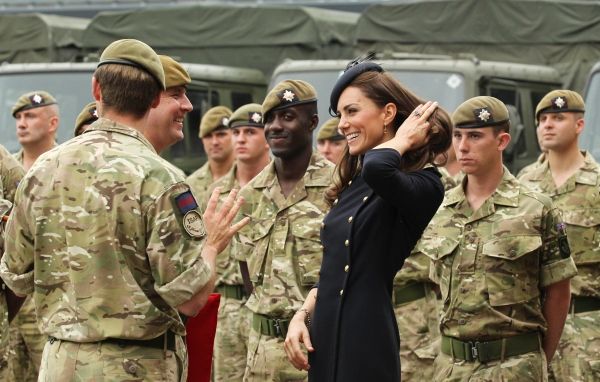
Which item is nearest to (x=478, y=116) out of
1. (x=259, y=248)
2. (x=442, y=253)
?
(x=442, y=253)

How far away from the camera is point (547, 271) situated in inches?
272

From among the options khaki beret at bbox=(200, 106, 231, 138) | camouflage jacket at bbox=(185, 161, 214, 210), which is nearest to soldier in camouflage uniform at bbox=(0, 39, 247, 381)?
camouflage jacket at bbox=(185, 161, 214, 210)

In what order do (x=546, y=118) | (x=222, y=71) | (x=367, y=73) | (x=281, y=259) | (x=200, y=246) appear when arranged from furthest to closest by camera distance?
(x=222, y=71) < (x=546, y=118) < (x=281, y=259) < (x=367, y=73) < (x=200, y=246)

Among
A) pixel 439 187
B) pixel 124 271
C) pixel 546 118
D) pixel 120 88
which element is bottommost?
pixel 124 271

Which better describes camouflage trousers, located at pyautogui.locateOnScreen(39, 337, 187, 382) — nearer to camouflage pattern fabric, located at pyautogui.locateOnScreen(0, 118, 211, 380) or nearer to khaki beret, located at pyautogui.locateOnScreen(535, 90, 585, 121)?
camouflage pattern fabric, located at pyautogui.locateOnScreen(0, 118, 211, 380)

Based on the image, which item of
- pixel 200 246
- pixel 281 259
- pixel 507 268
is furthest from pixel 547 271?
pixel 200 246

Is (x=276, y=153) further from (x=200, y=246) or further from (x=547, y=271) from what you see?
(x=200, y=246)

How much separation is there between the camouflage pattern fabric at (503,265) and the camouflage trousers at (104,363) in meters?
2.18

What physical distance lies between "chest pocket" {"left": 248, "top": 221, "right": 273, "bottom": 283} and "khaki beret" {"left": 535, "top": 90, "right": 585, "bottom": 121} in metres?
2.59

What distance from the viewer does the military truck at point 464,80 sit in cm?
1268

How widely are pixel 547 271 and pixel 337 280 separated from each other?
1.87 metres

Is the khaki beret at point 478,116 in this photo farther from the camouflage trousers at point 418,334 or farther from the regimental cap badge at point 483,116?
the camouflage trousers at point 418,334

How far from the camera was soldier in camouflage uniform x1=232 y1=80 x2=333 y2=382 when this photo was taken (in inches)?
300

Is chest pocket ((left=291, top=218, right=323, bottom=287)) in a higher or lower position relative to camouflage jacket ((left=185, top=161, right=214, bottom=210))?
lower
